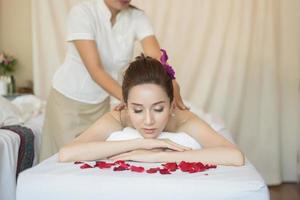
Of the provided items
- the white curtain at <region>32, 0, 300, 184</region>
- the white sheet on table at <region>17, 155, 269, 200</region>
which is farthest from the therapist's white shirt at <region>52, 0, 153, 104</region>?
the white curtain at <region>32, 0, 300, 184</region>

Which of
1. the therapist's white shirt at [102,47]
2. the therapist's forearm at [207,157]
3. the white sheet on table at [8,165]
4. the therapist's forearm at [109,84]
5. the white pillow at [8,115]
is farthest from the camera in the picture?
the white pillow at [8,115]

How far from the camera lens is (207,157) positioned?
1.33m

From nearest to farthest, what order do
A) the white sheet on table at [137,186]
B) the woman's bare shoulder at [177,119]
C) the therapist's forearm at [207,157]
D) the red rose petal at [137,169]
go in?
1. the white sheet on table at [137,186]
2. the red rose petal at [137,169]
3. the therapist's forearm at [207,157]
4. the woman's bare shoulder at [177,119]

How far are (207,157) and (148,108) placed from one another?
26 centimetres

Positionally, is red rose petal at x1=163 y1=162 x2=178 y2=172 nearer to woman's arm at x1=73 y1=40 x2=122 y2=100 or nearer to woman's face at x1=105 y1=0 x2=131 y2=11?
woman's arm at x1=73 y1=40 x2=122 y2=100

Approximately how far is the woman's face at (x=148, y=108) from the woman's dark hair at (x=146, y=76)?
0.02m

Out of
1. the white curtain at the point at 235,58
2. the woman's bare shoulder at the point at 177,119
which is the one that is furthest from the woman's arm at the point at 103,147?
the white curtain at the point at 235,58

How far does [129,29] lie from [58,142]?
606 millimetres

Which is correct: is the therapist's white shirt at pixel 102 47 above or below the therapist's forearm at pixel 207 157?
above

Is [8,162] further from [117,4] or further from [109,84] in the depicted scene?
[117,4]

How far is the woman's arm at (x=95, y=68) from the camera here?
1.83 meters

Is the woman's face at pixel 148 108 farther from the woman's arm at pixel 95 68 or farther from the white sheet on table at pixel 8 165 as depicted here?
the white sheet on table at pixel 8 165

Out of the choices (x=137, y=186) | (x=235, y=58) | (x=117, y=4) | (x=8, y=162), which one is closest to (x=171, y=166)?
(x=137, y=186)

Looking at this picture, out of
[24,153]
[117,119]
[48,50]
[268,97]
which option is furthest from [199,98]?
[117,119]
